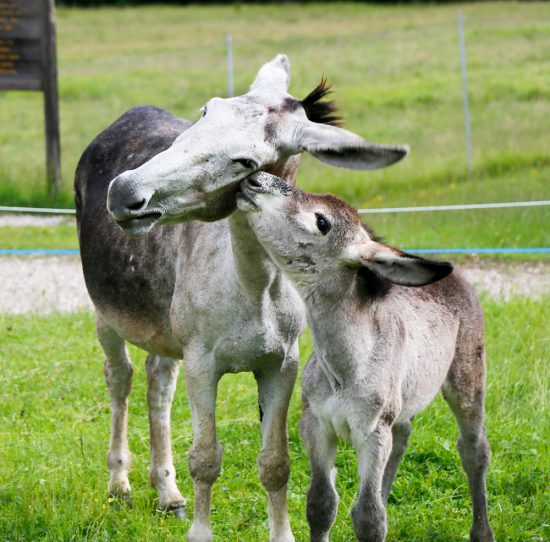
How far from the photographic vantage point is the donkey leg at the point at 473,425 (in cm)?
522

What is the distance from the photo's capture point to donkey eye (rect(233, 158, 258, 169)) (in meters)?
3.94

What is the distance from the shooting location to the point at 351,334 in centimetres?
436

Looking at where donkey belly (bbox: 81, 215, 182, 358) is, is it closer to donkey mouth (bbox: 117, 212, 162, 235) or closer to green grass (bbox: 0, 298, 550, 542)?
green grass (bbox: 0, 298, 550, 542)

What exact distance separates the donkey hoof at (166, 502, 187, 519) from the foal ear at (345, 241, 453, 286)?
2.35 meters

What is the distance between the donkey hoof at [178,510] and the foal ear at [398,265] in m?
2.35

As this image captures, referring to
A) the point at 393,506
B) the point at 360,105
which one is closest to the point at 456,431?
the point at 393,506

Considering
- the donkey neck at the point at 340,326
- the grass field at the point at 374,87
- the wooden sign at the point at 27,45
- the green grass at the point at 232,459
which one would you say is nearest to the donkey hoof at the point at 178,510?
Answer: the green grass at the point at 232,459

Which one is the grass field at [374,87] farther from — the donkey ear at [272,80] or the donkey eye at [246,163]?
the donkey eye at [246,163]

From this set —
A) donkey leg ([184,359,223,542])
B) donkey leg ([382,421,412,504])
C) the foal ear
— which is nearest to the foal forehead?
the foal ear

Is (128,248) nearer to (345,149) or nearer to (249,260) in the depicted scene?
(249,260)

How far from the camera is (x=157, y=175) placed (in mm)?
3803

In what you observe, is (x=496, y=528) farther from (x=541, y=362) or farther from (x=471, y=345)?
(x=541, y=362)

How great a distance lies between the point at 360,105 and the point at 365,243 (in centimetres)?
1800

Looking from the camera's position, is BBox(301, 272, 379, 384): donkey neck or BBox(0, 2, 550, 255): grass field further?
BBox(0, 2, 550, 255): grass field
